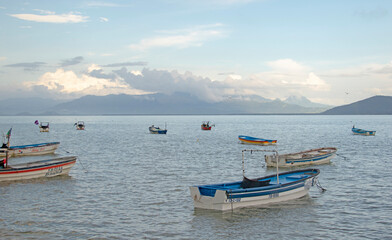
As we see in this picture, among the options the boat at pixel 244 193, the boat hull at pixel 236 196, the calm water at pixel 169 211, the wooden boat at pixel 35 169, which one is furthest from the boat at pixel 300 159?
the wooden boat at pixel 35 169

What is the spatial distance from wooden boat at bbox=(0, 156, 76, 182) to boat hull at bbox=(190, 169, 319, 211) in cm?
1803

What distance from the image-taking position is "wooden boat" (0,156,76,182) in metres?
33.3

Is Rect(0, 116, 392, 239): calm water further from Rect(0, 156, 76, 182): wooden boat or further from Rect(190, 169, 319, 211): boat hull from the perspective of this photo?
Rect(0, 156, 76, 182): wooden boat

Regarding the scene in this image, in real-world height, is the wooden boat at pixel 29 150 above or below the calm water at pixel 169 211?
above

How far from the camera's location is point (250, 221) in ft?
73.2

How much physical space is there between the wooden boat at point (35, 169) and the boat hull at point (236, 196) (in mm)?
18026

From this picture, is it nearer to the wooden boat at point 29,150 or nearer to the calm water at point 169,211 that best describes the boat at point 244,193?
the calm water at point 169,211

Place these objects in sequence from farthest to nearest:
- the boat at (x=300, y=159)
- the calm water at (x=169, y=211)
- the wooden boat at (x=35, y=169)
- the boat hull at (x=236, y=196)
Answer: the boat at (x=300, y=159)
the wooden boat at (x=35, y=169)
the boat hull at (x=236, y=196)
the calm water at (x=169, y=211)

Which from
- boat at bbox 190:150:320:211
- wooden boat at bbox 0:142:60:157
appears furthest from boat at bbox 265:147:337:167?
wooden boat at bbox 0:142:60:157

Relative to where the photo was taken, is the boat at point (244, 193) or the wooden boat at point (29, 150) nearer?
the boat at point (244, 193)

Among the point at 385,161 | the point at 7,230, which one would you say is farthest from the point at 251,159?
the point at 7,230

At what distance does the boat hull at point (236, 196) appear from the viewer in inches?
933

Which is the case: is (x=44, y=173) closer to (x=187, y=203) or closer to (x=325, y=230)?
(x=187, y=203)

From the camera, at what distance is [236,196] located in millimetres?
24000
